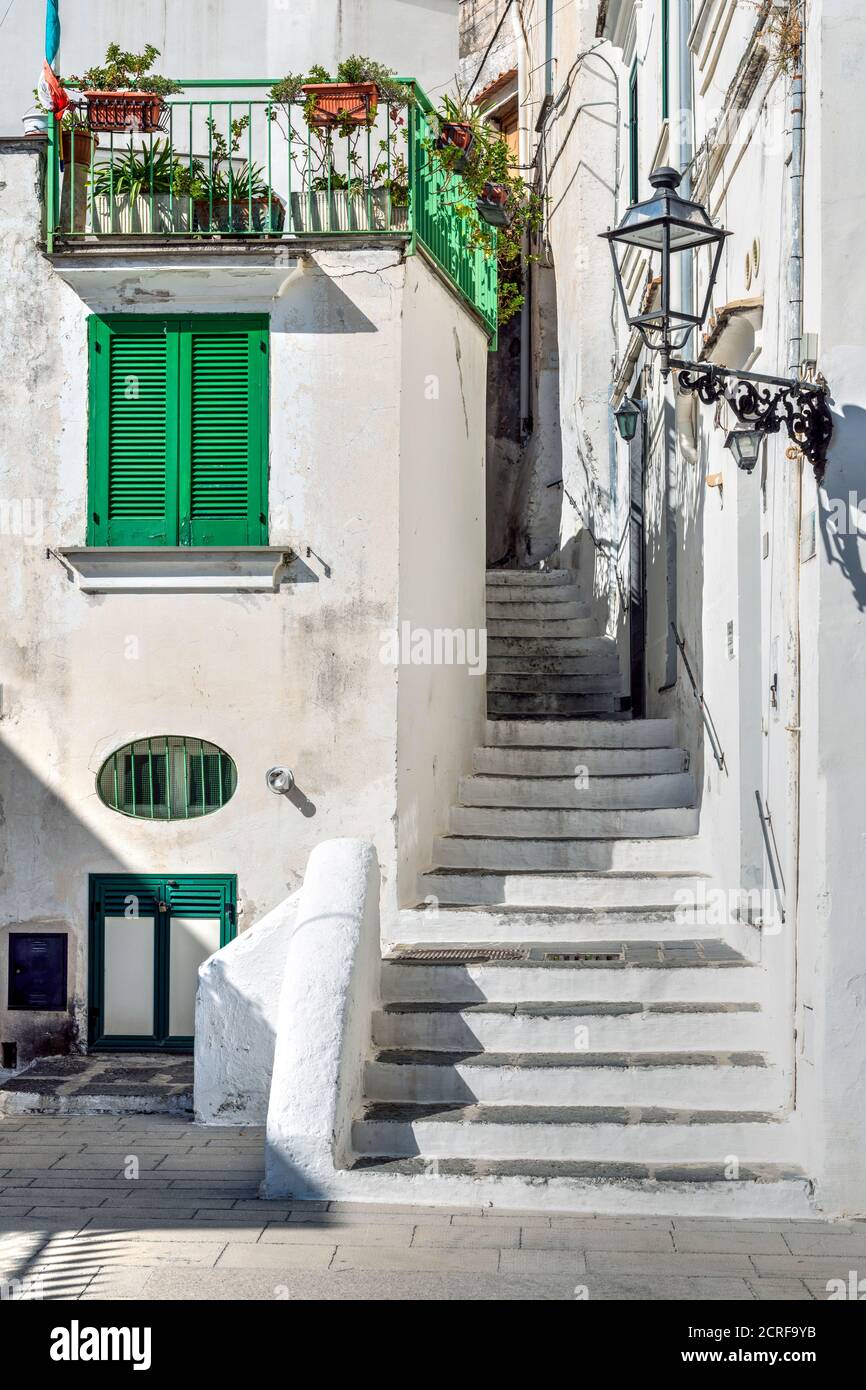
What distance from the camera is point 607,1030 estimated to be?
9078mm

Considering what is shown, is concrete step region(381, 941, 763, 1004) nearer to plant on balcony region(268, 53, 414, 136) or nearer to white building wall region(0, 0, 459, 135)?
plant on balcony region(268, 53, 414, 136)

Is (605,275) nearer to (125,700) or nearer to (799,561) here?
(125,700)

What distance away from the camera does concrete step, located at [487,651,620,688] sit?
1482 centimetres

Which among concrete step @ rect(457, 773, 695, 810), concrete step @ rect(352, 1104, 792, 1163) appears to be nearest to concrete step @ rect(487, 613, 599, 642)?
concrete step @ rect(457, 773, 695, 810)

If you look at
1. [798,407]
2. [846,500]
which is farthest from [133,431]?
[846,500]

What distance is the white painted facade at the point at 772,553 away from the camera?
780 cm

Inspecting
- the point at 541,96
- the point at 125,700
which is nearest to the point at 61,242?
the point at 125,700

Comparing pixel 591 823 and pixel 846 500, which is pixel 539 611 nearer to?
pixel 591 823

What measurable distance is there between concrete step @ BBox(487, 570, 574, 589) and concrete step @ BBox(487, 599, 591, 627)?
617 millimetres

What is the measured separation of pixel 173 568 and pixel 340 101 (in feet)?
11.4

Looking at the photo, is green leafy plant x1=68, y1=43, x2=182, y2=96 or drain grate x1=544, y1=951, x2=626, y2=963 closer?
drain grate x1=544, y1=951, x2=626, y2=963
